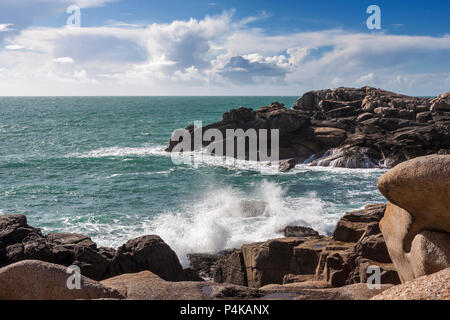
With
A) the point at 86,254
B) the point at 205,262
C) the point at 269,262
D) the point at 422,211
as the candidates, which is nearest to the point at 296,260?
the point at 269,262

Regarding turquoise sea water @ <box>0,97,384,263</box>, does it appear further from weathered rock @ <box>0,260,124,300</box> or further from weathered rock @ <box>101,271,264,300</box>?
weathered rock @ <box>0,260,124,300</box>


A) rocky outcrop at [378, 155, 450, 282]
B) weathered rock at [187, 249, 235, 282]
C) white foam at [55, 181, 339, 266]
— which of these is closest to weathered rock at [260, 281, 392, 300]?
rocky outcrop at [378, 155, 450, 282]

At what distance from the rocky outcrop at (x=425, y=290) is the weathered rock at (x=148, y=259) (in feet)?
28.4

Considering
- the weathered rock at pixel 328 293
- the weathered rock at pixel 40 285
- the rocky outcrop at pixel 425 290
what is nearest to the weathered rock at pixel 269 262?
the weathered rock at pixel 328 293

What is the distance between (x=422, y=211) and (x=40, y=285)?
872 centimetres

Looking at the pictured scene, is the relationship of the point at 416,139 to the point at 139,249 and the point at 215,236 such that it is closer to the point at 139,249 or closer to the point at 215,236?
the point at 215,236

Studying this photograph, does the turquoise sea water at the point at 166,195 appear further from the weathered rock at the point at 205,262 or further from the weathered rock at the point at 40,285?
the weathered rock at the point at 40,285

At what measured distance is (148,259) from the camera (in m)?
14.4

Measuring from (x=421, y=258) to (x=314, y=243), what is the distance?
744 centimetres

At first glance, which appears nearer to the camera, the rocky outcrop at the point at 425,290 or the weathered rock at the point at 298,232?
the rocky outcrop at the point at 425,290

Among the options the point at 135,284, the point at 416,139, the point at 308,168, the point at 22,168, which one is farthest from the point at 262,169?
the point at 135,284

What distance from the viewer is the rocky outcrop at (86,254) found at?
525 inches

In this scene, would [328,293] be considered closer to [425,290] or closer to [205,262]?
[425,290]

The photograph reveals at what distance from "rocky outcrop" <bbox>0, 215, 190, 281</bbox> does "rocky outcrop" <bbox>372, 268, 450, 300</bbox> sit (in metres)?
8.81
